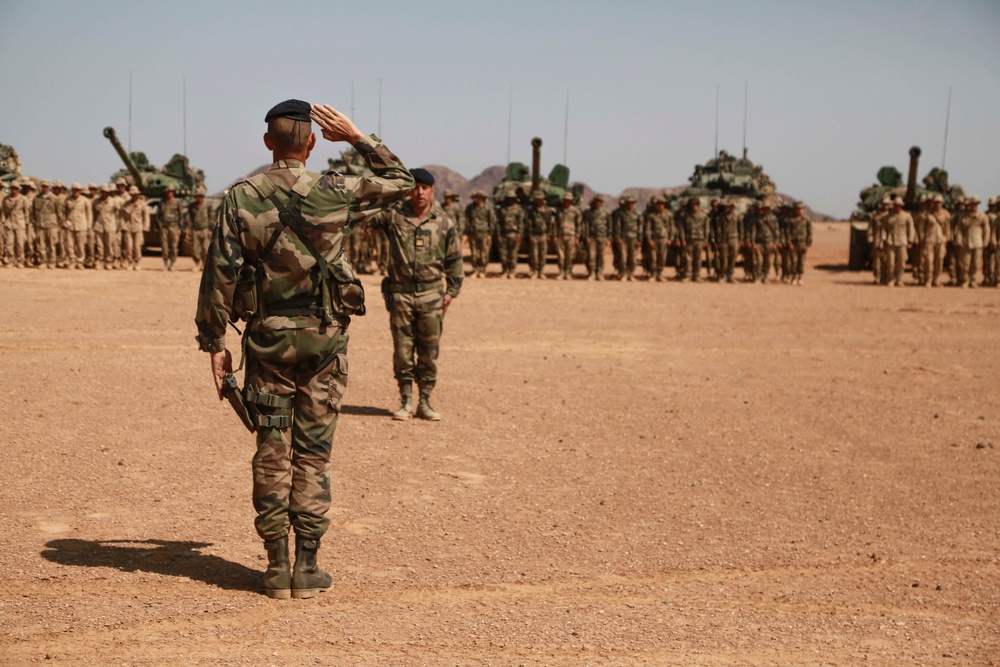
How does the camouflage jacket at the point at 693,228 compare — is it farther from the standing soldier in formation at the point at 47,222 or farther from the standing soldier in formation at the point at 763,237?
the standing soldier in formation at the point at 47,222

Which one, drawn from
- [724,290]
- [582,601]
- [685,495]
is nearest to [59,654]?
[582,601]

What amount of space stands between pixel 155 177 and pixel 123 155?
1030 millimetres

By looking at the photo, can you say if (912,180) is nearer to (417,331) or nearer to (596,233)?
(596,233)

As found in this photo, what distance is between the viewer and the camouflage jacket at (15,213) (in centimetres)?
2281

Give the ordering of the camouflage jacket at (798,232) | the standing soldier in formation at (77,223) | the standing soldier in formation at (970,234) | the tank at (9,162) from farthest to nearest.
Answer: the tank at (9,162), the camouflage jacket at (798,232), the standing soldier in formation at (970,234), the standing soldier in formation at (77,223)

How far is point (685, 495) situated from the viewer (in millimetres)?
6992

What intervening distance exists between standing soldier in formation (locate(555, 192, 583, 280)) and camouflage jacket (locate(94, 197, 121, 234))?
30.3 feet

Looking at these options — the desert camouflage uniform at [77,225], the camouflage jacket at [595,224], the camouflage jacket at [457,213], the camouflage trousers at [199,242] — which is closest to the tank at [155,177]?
the camouflage trousers at [199,242]

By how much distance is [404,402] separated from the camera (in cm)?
901

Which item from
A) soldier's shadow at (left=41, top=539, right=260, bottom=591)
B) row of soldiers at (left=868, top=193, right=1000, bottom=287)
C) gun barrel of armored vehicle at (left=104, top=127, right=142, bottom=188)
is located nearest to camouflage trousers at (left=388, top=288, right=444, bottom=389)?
soldier's shadow at (left=41, top=539, right=260, bottom=591)

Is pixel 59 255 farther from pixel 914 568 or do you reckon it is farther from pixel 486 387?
pixel 914 568

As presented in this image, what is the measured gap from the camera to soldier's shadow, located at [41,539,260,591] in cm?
517

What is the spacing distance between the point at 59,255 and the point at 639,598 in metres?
21.2

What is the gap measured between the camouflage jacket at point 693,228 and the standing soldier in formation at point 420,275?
16191 millimetres
